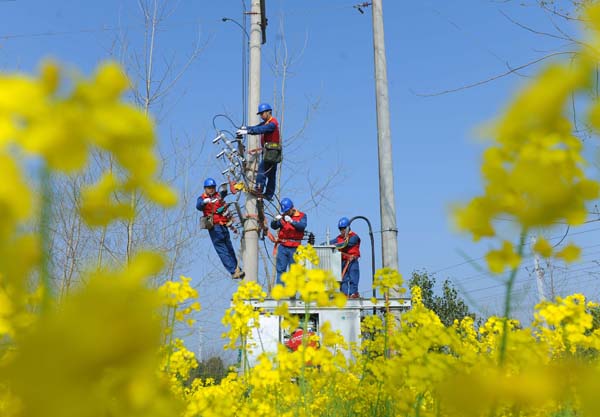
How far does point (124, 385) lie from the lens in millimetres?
422

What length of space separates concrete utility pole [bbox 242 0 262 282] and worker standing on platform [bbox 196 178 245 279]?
0.77m

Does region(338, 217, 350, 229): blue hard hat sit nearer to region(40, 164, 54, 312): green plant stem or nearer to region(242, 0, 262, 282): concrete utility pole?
region(242, 0, 262, 282): concrete utility pole

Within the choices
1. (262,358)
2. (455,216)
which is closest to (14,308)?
(455,216)

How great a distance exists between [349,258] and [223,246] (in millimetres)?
2002

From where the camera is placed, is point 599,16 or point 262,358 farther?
point 262,358

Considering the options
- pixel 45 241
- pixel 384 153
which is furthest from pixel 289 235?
pixel 45 241

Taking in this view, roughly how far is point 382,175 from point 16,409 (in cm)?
600

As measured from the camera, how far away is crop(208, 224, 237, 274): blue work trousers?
25.8 ft

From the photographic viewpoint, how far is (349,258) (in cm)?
826

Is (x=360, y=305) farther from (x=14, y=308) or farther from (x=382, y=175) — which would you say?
(x=14, y=308)

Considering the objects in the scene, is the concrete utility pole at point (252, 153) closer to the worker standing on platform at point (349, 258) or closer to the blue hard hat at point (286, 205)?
the blue hard hat at point (286, 205)

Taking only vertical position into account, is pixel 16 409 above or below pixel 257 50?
below

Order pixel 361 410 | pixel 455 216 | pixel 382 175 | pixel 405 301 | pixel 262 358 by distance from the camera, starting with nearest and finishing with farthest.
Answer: pixel 455 216, pixel 262 358, pixel 361 410, pixel 405 301, pixel 382 175

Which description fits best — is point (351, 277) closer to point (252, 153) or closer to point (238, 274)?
point (238, 274)
